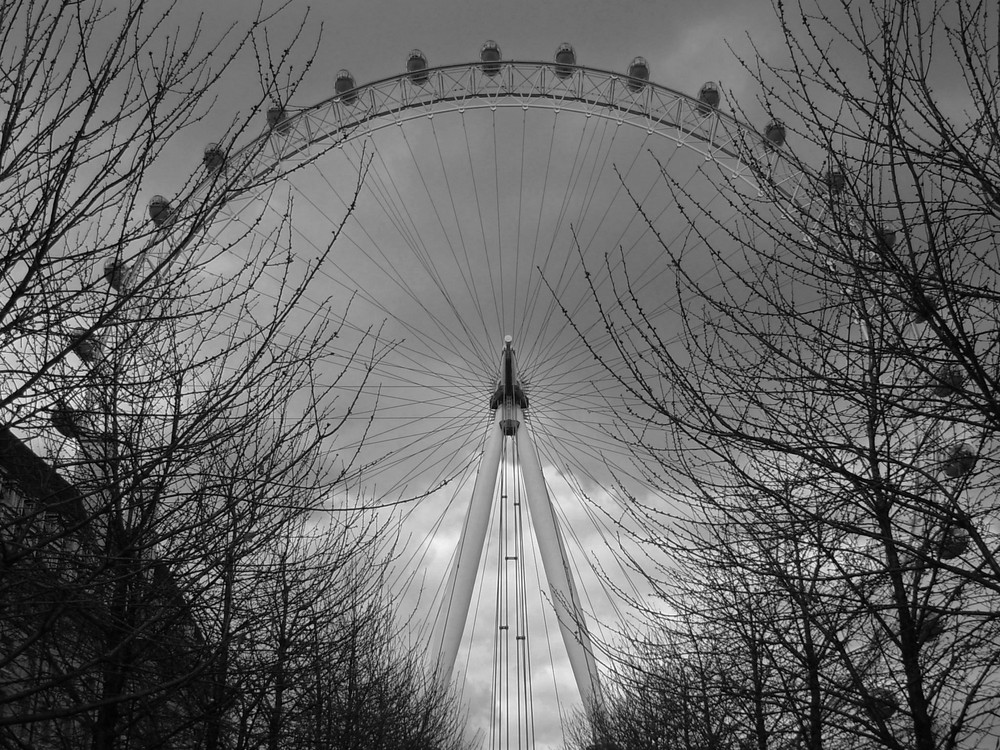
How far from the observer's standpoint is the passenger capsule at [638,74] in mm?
28938

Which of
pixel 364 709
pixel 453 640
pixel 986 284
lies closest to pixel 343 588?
pixel 364 709

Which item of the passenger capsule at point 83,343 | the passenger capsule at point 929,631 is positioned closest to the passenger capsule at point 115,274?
the passenger capsule at point 83,343

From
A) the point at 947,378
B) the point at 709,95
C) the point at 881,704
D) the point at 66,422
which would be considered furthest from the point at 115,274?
the point at 709,95

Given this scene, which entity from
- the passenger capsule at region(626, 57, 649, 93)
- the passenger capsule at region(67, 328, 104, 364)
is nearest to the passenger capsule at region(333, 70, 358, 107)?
the passenger capsule at region(626, 57, 649, 93)

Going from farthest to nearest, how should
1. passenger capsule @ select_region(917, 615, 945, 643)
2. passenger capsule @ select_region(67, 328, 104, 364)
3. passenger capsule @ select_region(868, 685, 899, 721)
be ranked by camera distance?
1. passenger capsule @ select_region(917, 615, 945, 643)
2. passenger capsule @ select_region(868, 685, 899, 721)
3. passenger capsule @ select_region(67, 328, 104, 364)

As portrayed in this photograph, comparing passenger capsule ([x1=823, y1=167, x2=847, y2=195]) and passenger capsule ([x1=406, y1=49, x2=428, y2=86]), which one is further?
passenger capsule ([x1=406, y1=49, x2=428, y2=86])

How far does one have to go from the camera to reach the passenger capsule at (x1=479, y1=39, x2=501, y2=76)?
2929 centimetres

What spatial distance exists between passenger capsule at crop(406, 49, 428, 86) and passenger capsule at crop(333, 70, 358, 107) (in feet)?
5.64

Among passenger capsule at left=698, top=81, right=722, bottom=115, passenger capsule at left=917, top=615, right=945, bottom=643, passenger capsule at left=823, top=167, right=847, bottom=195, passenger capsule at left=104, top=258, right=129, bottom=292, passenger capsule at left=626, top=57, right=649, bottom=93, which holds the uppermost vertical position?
passenger capsule at left=626, top=57, right=649, bottom=93

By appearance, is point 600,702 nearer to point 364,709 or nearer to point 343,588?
point 364,709

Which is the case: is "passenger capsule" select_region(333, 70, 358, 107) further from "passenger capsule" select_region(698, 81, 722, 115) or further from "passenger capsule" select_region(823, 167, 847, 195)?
"passenger capsule" select_region(823, 167, 847, 195)

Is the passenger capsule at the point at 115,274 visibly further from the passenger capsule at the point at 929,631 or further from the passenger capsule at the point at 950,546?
the passenger capsule at the point at 929,631

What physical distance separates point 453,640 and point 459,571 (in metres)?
1.61

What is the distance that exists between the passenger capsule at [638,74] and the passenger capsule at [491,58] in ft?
12.8
